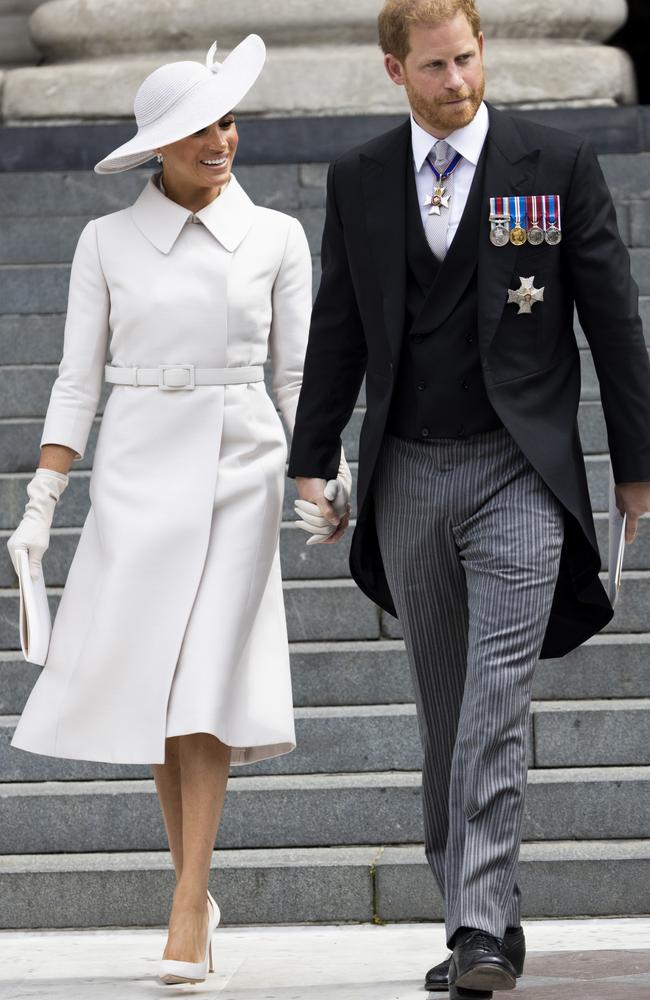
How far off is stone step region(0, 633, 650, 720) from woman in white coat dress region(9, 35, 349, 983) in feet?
3.85

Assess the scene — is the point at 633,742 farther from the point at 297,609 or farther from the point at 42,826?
the point at 42,826

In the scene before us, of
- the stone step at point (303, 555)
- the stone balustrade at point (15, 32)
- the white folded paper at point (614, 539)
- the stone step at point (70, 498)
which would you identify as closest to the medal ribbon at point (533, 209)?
the white folded paper at point (614, 539)

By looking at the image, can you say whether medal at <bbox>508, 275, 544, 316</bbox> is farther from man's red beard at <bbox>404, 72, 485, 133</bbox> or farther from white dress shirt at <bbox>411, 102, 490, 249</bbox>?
man's red beard at <bbox>404, 72, 485, 133</bbox>

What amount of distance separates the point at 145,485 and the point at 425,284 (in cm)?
96

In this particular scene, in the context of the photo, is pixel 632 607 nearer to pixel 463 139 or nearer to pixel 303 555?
pixel 303 555

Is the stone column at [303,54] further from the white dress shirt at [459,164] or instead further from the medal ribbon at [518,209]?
the medal ribbon at [518,209]

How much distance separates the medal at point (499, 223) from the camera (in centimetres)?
395

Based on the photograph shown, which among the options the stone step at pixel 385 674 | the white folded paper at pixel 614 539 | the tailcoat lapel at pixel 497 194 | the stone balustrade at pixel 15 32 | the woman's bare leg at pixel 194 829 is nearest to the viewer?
the tailcoat lapel at pixel 497 194

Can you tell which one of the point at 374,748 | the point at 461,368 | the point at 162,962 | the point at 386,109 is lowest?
the point at 162,962

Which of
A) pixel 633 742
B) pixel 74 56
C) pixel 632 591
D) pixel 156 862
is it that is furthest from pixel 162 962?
pixel 74 56

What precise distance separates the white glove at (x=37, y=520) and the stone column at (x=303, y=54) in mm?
5315

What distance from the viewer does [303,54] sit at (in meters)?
9.68

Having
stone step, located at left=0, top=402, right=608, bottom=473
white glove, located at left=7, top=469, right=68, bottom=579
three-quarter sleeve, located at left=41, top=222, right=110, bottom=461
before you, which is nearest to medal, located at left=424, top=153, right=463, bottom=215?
three-quarter sleeve, located at left=41, top=222, right=110, bottom=461

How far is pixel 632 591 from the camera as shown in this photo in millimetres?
5961
